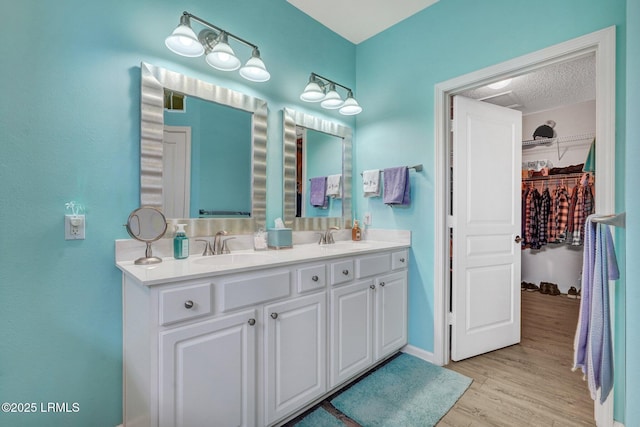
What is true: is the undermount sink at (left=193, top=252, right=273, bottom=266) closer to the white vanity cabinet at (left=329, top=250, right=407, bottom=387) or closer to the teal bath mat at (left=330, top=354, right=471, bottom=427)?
the white vanity cabinet at (left=329, top=250, right=407, bottom=387)

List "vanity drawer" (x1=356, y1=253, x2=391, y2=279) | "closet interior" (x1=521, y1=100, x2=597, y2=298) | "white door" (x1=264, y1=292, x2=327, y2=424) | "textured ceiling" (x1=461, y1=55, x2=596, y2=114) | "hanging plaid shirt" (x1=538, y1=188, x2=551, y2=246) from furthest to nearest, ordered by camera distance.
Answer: "hanging plaid shirt" (x1=538, y1=188, x2=551, y2=246)
"closet interior" (x1=521, y1=100, x2=597, y2=298)
"textured ceiling" (x1=461, y1=55, x2=596, y2=114)
"vanity drawer" (x1=356, y1=253, x2=391, y2=279)
"white door" (x1=264, y1=292, x2=327, y2=424)

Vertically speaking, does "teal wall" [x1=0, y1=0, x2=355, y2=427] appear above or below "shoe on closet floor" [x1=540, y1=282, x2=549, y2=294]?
above

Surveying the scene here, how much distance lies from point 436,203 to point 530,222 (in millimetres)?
2837

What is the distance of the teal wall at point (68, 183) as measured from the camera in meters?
1.23

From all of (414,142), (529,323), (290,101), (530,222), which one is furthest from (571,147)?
(290,101)

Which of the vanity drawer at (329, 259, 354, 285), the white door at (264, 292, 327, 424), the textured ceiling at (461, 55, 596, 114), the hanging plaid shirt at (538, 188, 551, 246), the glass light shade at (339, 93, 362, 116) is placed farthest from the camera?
the hanging plaid shirt at (538, 188, 551, 246)

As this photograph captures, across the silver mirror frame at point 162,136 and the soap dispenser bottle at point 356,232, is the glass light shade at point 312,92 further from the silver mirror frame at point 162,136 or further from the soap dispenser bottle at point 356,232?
the soap dispenser bottle at point 356,232

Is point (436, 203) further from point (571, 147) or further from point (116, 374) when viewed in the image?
point (571, 147)

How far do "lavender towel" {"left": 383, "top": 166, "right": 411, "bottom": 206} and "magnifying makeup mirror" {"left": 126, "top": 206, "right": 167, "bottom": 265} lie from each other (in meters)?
1.66

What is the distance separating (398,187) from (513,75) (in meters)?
1.06

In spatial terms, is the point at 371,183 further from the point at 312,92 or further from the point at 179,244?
the point at 179,244

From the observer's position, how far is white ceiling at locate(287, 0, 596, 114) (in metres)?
2.27

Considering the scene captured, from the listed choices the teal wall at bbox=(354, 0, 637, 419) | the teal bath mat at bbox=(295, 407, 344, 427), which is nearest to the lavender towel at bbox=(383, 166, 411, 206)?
the teal wall at bbox=(354, 0, 637, 419)

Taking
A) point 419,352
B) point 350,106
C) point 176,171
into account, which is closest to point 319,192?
point 350,106
